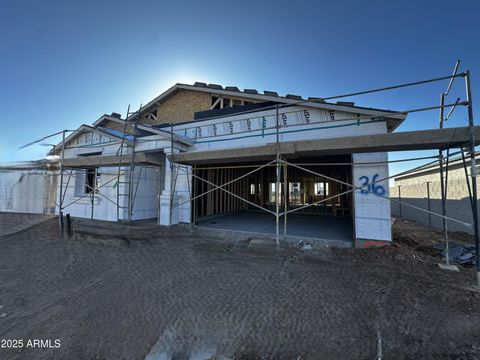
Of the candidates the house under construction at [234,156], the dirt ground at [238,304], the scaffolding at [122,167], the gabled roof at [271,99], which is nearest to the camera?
the dirt ground at [238,304]

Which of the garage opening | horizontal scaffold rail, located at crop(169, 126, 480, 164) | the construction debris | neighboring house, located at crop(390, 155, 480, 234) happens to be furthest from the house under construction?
neighboring house, located at crop(390, 155, 480, 234)

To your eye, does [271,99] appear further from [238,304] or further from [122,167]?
[122,167]

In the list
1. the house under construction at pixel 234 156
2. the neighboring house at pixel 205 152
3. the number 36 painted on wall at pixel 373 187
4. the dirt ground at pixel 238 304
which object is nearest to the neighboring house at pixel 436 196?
the number 36 painted on wall at pixel 373 187

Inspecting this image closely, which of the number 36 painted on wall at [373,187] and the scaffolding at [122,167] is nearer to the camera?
the number 36 painted on wall at [373,187]

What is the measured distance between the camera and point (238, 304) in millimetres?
3492

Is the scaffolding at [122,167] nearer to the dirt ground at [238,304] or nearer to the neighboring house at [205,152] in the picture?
the neighboring house at [205,152]

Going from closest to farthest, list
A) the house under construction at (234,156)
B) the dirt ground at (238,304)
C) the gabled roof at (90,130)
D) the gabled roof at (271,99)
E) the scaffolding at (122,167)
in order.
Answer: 1. the dirt ground at (238,304)
2. the house under construction at (234,156)
3. the gabled roof at (271,99)
4. the scaffolding at (122,167)
5. the gabled roof at (90,130)

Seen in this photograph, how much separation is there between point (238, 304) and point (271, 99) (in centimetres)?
734

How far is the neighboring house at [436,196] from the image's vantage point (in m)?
8.96

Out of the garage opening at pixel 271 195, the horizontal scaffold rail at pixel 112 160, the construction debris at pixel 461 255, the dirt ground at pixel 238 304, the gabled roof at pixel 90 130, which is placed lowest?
the dirt ground at pixel 238 304

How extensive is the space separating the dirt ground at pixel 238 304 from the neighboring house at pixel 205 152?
2167mm

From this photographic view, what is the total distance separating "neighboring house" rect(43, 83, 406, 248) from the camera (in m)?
6.54

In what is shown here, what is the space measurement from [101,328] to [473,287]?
252 inches

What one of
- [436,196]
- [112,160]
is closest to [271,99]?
[112,160]
